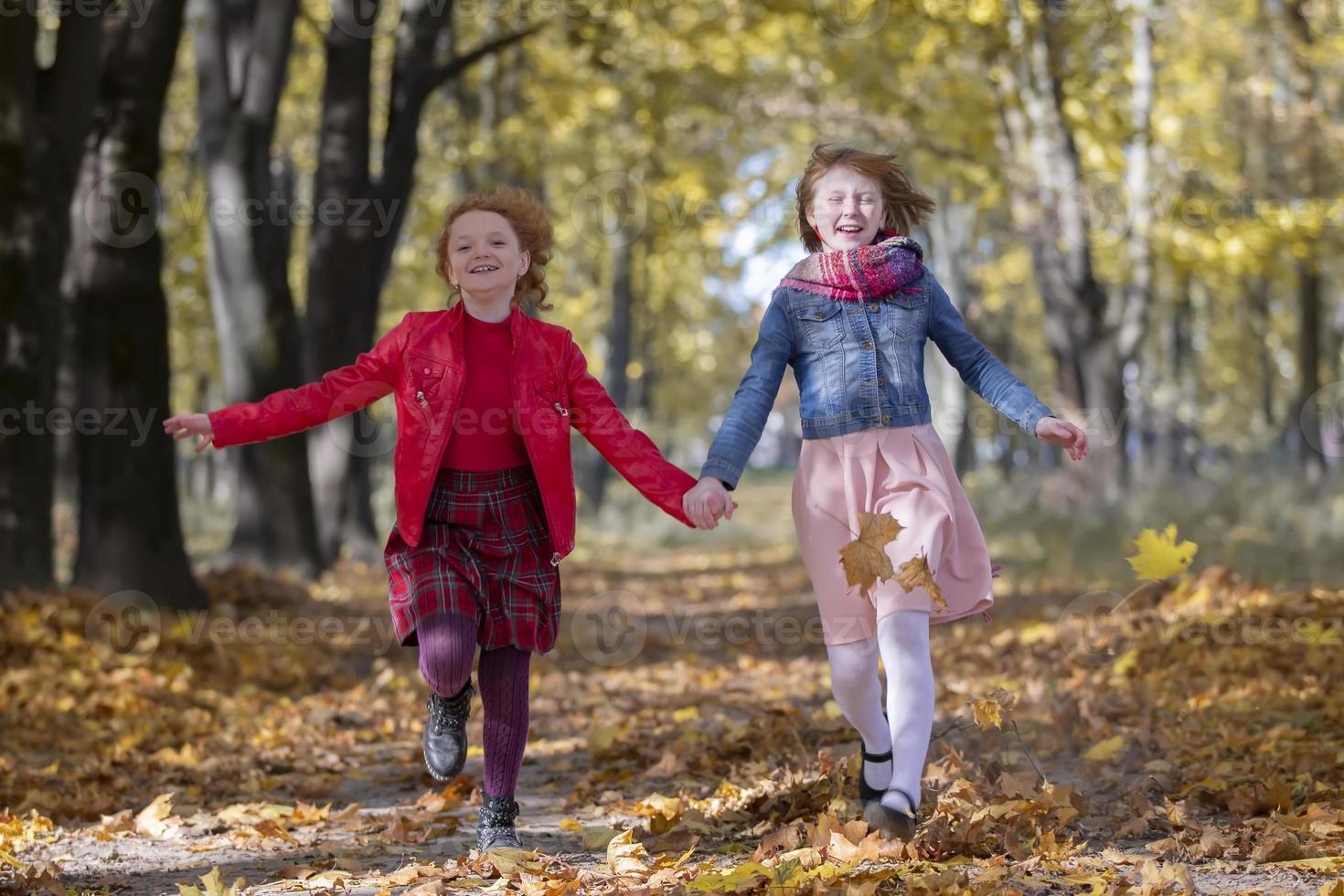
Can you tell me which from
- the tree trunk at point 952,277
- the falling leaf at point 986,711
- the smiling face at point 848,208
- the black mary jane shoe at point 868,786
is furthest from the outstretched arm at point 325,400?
the tree trunk at point 952,277

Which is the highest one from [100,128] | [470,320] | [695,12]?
[695,12]

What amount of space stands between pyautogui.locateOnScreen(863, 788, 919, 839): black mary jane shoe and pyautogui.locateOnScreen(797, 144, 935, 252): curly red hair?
1.71 metres

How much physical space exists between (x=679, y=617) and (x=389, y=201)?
187 inches

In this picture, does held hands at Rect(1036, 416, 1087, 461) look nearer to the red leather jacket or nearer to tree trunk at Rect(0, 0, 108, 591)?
the red leather jacket

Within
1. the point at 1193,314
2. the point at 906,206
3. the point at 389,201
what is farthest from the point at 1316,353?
the point at 906,206

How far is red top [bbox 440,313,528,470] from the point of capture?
4344 millimetres

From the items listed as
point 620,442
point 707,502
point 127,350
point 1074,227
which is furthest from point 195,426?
point 1074,227

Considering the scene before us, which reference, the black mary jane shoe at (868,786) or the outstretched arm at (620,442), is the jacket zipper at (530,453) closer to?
the outstretched arm at (620,442)

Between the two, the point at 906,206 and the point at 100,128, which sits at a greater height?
the point at 100,128

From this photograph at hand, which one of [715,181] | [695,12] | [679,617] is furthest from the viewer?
[715,181]

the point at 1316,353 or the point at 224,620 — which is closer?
the point at 224,620

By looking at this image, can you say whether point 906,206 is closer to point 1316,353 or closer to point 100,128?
point 100,128

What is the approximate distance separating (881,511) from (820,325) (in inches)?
23.1

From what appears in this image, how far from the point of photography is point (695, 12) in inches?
701
